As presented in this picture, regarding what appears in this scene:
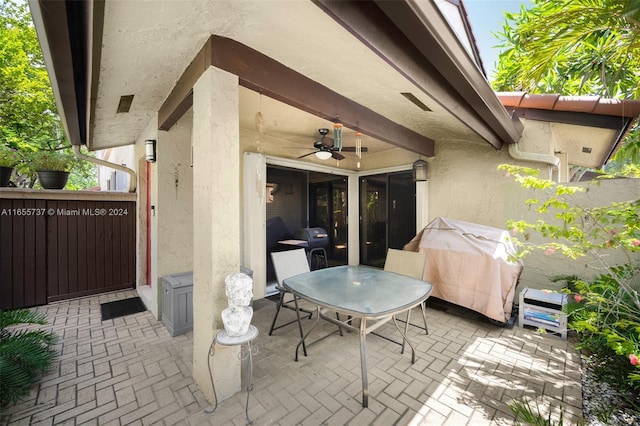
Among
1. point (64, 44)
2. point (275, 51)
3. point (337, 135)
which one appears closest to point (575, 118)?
point (337, 135)

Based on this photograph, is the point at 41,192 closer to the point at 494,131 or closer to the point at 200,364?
the point at 200,364

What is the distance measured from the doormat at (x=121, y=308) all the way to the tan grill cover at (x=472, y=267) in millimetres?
4498

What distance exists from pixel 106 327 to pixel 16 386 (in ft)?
4.73

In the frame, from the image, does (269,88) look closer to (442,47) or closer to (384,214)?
(442,47)

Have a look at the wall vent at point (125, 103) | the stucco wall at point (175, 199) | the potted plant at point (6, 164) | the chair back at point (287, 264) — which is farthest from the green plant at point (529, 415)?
the potted plant at point (6, 164)

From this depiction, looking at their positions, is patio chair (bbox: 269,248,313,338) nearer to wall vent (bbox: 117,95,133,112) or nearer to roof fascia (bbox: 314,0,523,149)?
roof fascia (bbox: 314,0,523,149)

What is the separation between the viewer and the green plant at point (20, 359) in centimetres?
194

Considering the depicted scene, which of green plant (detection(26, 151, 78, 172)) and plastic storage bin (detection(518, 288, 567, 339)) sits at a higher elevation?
green plant (detection(26, 151, 78, 172))

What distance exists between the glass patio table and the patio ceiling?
6.11 ft

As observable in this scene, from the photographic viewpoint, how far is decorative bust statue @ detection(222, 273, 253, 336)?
1.90 metres

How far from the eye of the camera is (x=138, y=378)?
2.32 metres

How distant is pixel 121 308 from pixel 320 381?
3.55 metres

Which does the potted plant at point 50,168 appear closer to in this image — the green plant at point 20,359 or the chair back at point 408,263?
the green plant at point 20,359

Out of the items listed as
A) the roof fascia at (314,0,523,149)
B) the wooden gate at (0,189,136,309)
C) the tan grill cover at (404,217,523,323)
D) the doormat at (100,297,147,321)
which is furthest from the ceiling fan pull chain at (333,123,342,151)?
the wooden gate at (0,189,136,309)
